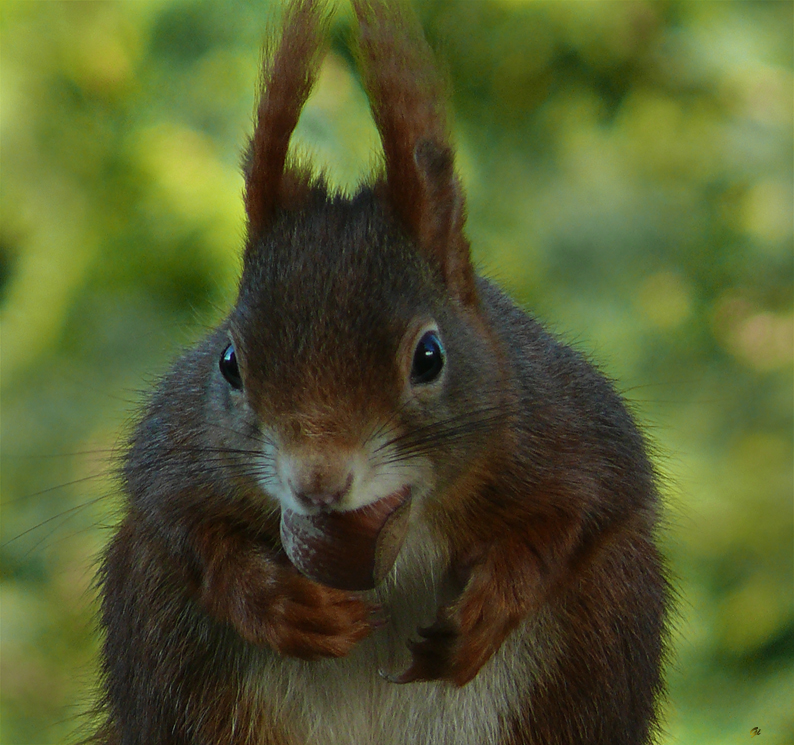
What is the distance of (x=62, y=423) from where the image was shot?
2656 mm

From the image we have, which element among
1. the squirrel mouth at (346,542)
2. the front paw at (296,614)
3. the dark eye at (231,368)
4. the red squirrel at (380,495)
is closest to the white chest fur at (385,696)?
the red squirrel at (380,495)

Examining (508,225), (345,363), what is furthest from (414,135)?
(508,225)

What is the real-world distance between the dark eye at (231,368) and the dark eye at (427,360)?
0.17 m

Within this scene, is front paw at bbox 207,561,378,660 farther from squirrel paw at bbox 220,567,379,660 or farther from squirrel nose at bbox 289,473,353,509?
squirrel nose at bbox 289,473,353,509

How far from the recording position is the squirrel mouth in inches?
50.1

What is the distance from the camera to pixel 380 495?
1269mm

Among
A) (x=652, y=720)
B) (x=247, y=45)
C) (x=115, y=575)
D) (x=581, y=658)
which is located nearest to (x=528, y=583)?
(x=581, y=658)

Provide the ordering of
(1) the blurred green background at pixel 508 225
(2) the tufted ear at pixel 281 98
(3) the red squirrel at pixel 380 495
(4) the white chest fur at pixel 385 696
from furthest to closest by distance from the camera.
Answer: (1) the blurred green background at pixel 508 225
(4) the white chest fur at pixel 385 696
(2) the tufted ear at pixel 281 98
(3) the red squirrel at pixel 380 495

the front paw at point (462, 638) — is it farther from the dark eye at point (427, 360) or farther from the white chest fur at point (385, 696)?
the dark eye at point (427, 360)

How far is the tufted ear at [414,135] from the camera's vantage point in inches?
53.6

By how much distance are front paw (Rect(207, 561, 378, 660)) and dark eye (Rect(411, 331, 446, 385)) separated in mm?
241

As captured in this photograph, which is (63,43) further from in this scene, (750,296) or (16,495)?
(750,296)

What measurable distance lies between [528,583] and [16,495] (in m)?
1.45

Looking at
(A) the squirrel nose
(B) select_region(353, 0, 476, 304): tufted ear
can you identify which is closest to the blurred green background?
(B) select_region(353, 0, 476, 304): tufted ear
